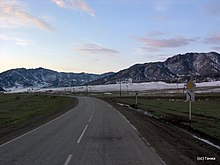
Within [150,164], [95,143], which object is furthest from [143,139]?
[150,164]

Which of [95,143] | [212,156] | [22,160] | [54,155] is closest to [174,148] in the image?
[212,156]

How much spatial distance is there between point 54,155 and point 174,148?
4685 mm

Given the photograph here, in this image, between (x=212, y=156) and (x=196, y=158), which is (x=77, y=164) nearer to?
(x=196, y=158)

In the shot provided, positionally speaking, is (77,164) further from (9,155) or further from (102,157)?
(9,155)

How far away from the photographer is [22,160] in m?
10.4

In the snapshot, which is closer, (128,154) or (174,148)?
(128,154)

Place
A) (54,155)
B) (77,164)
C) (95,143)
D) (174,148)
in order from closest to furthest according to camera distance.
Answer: (77,164) < (54,155) < (174,148) < (95,143)

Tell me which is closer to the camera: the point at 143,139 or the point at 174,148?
the point at 174,148

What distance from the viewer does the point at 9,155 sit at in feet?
37.2

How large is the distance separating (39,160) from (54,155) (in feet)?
3.10

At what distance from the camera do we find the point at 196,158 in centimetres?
1091

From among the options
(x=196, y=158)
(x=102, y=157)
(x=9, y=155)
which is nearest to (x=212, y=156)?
(x=196, y=158)

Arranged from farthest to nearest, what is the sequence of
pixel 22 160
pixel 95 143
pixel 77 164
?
pixel 95 143 → pixel 22 160 → pixel 77 164

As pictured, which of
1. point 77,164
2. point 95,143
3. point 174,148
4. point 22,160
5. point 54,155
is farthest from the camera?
point 95,143
